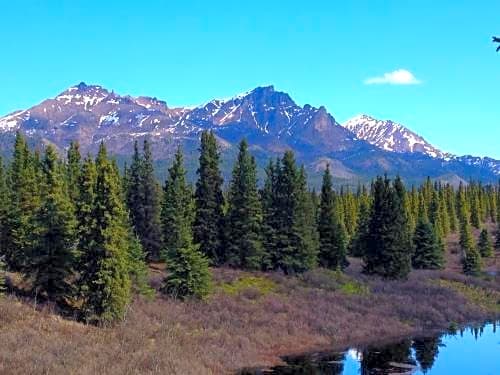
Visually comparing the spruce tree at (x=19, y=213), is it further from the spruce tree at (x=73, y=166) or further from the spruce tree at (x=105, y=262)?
the spruce tree at (x=73, y=166)

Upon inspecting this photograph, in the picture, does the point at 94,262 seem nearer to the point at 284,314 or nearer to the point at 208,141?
the point at 284,314

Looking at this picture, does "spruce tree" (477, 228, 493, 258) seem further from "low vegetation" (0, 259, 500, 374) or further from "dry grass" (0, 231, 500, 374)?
"low vegetation" (0, 259, 500, 374)

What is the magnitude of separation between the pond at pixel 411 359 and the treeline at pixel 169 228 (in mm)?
12899

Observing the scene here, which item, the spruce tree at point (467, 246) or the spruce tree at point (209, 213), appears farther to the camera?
the spruce tree at point (467, 246)

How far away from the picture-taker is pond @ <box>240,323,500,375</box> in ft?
138

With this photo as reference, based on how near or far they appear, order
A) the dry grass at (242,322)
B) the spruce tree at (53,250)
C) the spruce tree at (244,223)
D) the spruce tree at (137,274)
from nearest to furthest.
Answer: the dry grass at (242,322), the spruce tree at (53,250), the spruce tree at (137,274), the spruce tree at (244,223)

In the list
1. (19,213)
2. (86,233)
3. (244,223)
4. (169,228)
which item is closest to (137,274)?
(86,233)

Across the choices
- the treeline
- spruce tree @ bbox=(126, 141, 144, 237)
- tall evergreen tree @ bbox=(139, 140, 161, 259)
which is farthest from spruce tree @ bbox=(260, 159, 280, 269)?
spruce tree @ bbox=(126, 141, 144, 237)

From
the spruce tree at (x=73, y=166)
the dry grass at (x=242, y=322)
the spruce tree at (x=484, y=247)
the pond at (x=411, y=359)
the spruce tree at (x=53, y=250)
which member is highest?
the spruce tree at (x=73, y=166)

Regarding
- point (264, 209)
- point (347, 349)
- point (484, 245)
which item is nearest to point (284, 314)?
point (347, 349)

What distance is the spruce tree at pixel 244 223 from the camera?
6788cm

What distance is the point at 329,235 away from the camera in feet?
253

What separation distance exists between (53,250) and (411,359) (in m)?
28.0

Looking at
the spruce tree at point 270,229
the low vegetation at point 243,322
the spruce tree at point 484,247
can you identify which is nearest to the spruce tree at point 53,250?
the low vegetation at point 243,322
